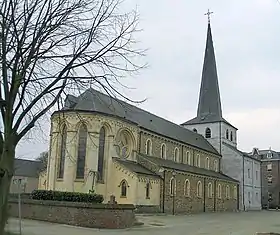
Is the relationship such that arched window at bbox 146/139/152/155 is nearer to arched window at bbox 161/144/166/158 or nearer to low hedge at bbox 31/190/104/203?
arched window at bbox 161/144/166/158

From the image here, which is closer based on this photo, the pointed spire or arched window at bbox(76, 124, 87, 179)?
arched window at bbox(76, 124, 87, 179)

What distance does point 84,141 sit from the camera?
39.6 metres

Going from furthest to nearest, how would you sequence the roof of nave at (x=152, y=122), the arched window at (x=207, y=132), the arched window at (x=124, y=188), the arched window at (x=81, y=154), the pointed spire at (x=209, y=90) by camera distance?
the pointed spire at (x=209, y=90) < the arched window at (x=207, y=132) < the roof of nave at (x=152, y=122) < the arched window at (x=81, y=154) < the arched window at (x=124, y=188)

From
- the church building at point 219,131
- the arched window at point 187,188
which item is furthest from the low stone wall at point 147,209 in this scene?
the church building at point 219,131

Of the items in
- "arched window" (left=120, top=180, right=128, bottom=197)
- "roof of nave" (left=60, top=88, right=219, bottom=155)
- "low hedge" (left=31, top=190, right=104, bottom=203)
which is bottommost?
"low hedge" (left=31, top=190, right=104, bottom=203)

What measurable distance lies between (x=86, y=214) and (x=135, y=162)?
65.4ft

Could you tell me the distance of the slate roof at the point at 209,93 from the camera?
6906cm

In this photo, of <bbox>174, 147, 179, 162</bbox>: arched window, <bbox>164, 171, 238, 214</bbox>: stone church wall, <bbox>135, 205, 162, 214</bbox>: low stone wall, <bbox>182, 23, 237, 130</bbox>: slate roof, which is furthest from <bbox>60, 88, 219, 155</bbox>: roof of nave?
<bbox>135, 205, 162, 214</bbox>: low stone wall

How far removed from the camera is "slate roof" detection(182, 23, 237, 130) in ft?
227

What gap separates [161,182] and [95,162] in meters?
7.38

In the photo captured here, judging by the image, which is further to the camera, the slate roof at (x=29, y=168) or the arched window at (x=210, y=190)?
the slate roof at (x=29, y=168)

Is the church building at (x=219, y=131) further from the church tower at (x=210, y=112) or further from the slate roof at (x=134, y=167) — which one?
the slate roof at (x=134, y=167)

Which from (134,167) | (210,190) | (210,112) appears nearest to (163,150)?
(134,167)

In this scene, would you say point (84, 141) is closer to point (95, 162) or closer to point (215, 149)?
point (95, 162)
